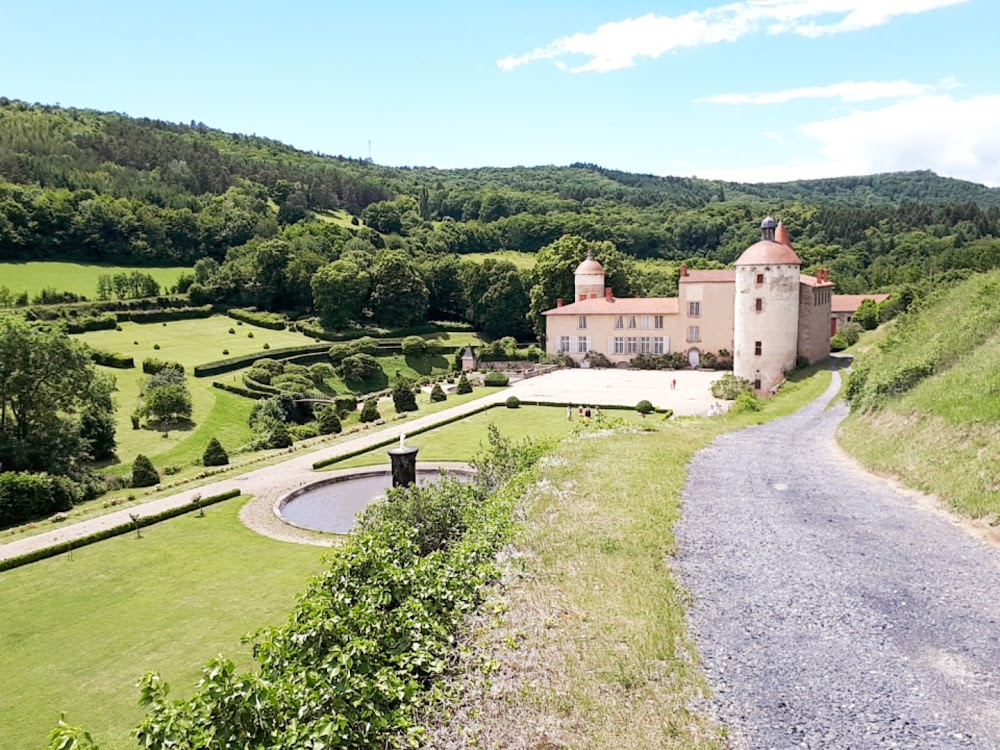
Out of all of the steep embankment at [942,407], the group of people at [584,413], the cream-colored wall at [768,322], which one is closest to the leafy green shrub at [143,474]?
the group of people at [584,413]

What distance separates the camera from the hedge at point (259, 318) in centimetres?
6838

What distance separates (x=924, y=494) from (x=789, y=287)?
2858 centimetres

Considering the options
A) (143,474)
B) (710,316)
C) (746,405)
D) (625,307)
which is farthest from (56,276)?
(746,405)

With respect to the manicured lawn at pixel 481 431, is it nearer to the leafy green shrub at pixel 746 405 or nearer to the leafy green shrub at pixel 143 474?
the leafy green shrub at pixel 746 405

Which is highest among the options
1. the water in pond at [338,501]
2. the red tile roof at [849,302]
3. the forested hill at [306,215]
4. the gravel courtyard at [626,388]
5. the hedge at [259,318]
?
the forested hill at [306,215]

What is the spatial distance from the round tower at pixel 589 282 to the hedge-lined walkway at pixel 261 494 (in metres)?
28.9

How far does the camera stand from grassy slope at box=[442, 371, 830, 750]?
21.0ft

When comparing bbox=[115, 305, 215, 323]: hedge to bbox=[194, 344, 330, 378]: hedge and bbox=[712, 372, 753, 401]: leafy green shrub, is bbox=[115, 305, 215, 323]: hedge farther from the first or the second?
bbox=[712, 372, 753, 401]: leafy green shrub

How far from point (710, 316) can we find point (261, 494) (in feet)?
127

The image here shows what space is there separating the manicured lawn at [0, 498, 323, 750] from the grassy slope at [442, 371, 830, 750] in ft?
20.2

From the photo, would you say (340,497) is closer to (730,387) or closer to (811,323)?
(730,387)

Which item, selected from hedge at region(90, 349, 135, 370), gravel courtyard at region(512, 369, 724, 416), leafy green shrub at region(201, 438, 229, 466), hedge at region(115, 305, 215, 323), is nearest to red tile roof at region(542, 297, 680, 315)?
gravel courtyard at region(512, 369, 724, 416)

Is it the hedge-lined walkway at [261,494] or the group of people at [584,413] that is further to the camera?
the group of people at [584,413]

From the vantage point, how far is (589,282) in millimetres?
62125
